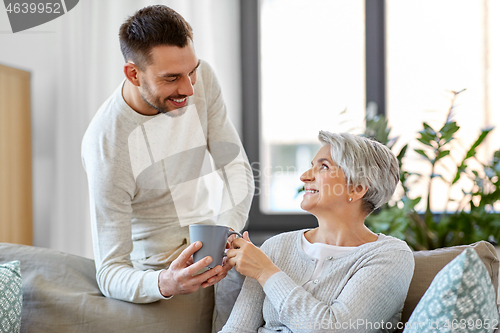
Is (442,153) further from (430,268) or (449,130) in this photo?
(430,268)

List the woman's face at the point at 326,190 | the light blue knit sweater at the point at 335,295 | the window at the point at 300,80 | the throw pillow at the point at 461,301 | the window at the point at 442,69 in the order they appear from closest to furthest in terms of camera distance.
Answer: the throw pillow at the point at 461,301
the light blue knit sweater at the point at 335,295
the woman's face at the point at 326,190
the window at the point at 442,69
the window at the point at 300,80

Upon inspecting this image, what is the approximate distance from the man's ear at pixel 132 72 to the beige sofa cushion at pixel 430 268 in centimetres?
109

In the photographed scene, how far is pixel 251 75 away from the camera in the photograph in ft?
9.64

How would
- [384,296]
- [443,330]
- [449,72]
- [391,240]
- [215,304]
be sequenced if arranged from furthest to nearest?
[449,72] → [215,304] → [391,240] → [384,296] → [443,330]

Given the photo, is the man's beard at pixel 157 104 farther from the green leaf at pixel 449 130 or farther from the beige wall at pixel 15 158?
the green leaf at pixel 449 130

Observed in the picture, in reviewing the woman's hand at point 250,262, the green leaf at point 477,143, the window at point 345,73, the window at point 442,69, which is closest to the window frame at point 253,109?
the window at point 345,73

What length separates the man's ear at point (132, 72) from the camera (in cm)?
146

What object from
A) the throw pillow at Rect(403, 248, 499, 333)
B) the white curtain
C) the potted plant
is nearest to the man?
the throw pillow at Rect(403, 248, 499, 333)

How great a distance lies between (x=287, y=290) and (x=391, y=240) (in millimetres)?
368

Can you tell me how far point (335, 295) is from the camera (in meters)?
1.28

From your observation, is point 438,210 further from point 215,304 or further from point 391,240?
point 215,304

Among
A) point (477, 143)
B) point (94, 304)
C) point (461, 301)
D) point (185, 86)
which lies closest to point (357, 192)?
point (461, 301)

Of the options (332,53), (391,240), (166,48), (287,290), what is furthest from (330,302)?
(332,53)

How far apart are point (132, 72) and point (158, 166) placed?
0.33 metres
